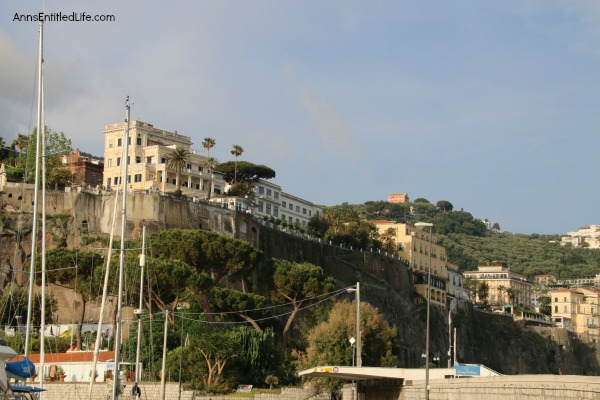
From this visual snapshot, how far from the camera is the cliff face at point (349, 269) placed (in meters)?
91.9

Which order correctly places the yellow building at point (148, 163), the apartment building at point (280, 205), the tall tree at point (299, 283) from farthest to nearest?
the apartment building at point (280, 205) → the yellow building at point (148, 163) → the tall tree at point (299, 283)

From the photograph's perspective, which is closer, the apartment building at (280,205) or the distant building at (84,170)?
the distant building at (84,170)

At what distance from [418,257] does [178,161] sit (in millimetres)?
44539

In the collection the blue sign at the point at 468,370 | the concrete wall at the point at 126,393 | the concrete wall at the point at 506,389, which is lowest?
the concrete wall at the point at 126,393

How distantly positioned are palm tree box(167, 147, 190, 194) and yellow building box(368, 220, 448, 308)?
119 ft

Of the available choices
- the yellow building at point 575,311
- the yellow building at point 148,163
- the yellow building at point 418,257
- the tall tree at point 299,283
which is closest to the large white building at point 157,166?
the yellow building at point 148,163

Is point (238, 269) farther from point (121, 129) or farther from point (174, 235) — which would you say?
point (121, 129)

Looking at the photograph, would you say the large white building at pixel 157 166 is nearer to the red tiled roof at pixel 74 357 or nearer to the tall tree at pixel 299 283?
the tall tree at pixel 299 283

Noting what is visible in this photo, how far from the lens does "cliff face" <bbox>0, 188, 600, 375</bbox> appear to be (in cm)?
9188

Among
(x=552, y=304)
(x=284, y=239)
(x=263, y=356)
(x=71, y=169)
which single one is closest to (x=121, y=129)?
(x=71, y=169)

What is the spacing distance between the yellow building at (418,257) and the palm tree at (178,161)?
36.2 m

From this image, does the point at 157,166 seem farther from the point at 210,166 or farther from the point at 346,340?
the point at 346,340

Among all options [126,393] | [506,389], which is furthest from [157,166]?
[506,389]

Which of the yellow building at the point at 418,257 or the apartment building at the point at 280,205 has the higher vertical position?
the apartment building at the point at 280,205
